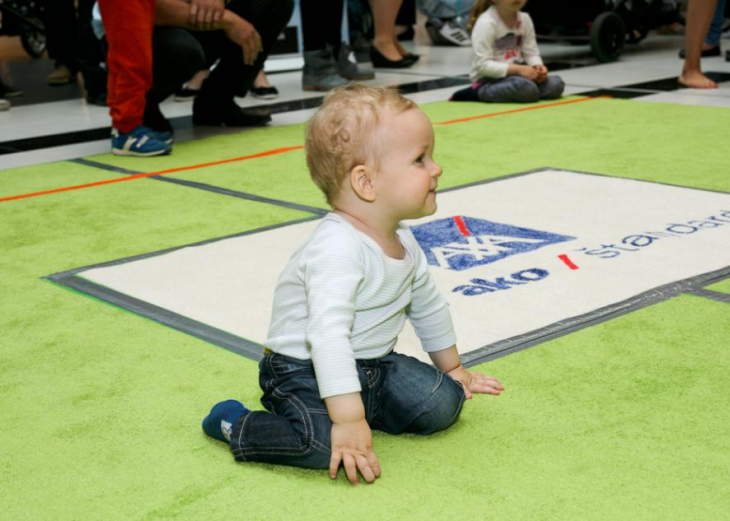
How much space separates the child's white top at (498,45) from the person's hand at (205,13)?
109 cm

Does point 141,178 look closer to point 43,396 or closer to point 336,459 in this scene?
point 43,396

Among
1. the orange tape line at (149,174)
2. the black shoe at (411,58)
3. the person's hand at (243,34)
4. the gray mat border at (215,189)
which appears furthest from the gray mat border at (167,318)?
the black shoe at (411,58)

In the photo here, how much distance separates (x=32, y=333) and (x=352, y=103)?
754mm

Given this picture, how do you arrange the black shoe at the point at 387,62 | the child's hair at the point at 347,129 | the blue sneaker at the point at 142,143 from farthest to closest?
the black shoe at the point at 387,62 → the blue sneaker at the point at 142,143 → the child's hair at the point at 347,129

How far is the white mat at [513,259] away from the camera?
1699mm

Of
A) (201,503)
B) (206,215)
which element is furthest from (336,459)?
(206,215)

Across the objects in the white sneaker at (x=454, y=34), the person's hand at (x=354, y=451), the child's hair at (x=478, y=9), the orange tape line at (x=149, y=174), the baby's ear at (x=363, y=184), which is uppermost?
the baby's ear at (x=363, y=184)

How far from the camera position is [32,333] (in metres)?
1.69

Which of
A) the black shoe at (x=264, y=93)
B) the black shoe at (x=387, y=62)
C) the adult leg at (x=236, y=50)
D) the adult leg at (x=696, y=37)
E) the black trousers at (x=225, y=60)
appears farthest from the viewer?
the black shoe at (x=387, y=62)

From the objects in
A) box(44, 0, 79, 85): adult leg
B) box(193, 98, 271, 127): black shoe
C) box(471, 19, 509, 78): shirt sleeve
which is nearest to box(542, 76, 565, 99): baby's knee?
box(471, 19, 509, 78): shirt sleeve

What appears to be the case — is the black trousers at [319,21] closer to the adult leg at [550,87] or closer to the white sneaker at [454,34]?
the adult leg at [550,87]

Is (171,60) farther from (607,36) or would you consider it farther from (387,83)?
(607,36)

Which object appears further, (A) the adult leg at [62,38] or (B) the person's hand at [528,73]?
(A) the adult leg at [62,38]

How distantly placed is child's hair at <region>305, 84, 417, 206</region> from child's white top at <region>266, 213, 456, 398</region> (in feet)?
0.24
